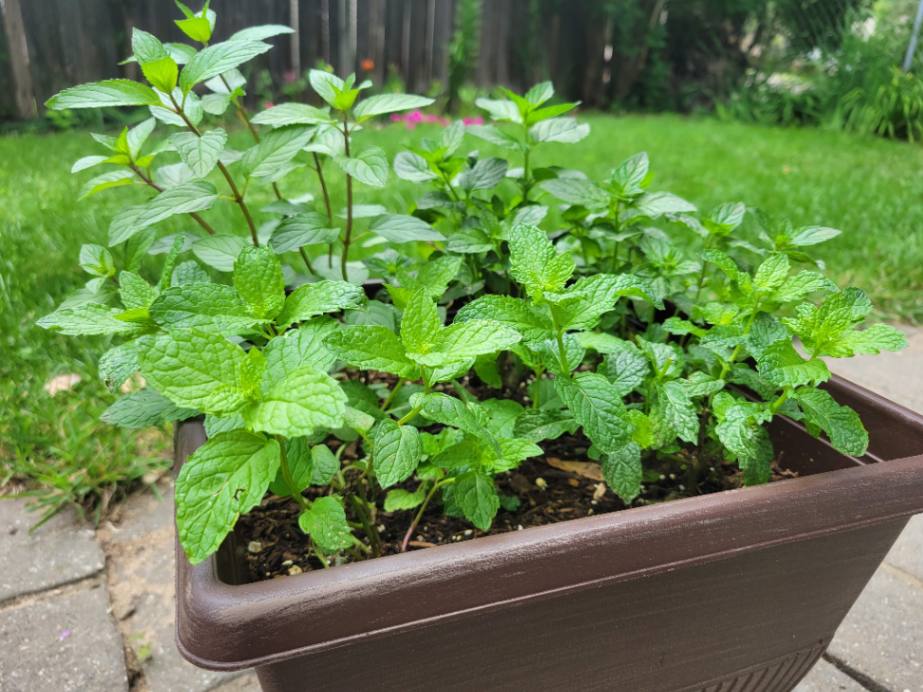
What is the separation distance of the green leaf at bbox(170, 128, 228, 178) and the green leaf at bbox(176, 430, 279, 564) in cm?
Result: 33

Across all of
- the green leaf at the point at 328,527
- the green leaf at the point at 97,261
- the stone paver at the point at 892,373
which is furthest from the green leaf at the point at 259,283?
the stone paver at the point at 892,373

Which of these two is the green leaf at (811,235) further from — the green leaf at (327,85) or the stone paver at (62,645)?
the stone paver at (62,645)

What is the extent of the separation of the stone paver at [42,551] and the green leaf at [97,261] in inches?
24.7

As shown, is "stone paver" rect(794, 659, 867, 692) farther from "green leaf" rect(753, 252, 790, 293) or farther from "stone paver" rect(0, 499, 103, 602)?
"stone paver" rect(0, 499, 103, 602)

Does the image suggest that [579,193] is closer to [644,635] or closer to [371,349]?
[371,349]

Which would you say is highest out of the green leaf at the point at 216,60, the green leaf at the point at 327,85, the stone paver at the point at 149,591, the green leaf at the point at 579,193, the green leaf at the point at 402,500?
the green leaf at the point at 216,60

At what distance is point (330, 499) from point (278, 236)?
0.36 meters

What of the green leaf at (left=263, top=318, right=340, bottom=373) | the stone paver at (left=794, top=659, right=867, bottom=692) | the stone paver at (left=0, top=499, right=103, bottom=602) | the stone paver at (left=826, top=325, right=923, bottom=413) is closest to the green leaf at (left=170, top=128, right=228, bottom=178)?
the green leaf at (left=263, top=318, right=340, bottom=373)

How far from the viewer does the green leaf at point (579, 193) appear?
1.11 metres

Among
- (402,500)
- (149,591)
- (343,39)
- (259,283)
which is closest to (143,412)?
(259,283)

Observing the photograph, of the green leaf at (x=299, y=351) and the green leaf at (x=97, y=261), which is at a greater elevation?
the green leaf at (x=299, y=351)

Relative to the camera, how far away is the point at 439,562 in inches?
25.5

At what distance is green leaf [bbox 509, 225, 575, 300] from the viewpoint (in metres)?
0.83

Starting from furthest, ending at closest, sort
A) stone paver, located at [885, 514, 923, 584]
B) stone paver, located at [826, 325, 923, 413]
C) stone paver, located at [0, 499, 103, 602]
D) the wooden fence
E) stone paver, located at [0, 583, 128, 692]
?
1. the wooden fence
2. stone paver, located at [826, 325, 923, 413]
3. stone paver, located at [885, 514, 923, 584]
4. stone paver, located at [0, 499, 103, 602]
5. stone paver, located at [0, 583, 128, 692]
